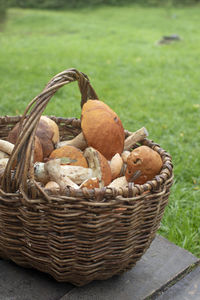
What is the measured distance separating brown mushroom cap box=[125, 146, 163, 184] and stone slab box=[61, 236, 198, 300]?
394 millimetres

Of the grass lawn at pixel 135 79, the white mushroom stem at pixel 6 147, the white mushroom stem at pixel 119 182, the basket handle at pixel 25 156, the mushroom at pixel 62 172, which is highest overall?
the basket handle at pixel 25 156

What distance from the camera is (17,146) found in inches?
50.2

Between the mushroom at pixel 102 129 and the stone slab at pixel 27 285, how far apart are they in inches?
24.5

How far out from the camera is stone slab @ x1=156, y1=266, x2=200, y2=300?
1531 mm

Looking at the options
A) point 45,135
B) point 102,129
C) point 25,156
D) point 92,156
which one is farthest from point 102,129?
point 25,156

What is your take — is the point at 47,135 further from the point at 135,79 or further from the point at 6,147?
the point at 135,79

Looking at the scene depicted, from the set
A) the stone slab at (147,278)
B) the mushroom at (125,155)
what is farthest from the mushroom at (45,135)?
the stone slab at (147,278)

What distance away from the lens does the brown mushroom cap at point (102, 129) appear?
5.76ft

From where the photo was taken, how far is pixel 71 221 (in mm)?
1265

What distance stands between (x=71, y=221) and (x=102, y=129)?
0.60 m

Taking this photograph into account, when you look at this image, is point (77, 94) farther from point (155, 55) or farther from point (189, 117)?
point (155, 55)

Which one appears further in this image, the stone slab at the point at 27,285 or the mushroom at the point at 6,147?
the mushroom at the point at 6,147

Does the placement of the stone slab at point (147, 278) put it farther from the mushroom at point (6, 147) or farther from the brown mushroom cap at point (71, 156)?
the mushroom at point (6, 147)

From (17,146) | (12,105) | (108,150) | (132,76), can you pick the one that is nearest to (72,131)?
(108,150)
